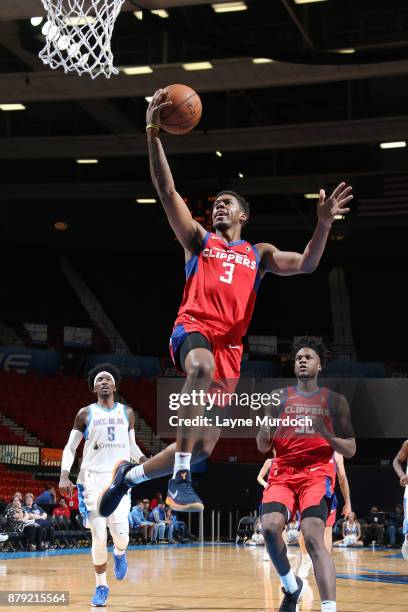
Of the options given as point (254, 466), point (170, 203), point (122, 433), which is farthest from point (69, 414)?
point (170, 203)

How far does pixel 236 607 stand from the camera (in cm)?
782

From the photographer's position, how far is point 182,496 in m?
4.97

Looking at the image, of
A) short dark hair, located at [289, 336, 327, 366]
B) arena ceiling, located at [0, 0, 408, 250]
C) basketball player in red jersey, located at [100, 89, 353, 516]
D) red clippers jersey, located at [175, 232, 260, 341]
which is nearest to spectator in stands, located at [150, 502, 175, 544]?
arena ceiling, located at [0, 0, 408, 250]

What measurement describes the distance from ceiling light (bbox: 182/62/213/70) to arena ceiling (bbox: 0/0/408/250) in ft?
0.41

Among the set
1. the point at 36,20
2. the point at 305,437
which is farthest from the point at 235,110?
the point at 305,437

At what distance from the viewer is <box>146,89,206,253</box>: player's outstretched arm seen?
5.40m

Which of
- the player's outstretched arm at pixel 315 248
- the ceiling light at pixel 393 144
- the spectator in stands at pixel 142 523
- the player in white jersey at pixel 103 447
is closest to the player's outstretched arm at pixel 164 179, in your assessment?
the player's outstretched arm at pixel 315 248

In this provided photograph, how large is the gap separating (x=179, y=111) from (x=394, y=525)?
1916 centimetres

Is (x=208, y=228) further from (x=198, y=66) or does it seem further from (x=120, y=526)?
(x=120, y=526)

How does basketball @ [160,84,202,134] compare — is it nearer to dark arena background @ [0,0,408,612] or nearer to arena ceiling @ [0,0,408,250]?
dark arena background @ [0,0,408,612]

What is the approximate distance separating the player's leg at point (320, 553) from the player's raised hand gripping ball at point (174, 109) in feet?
9.42

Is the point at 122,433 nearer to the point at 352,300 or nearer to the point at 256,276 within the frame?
the point at 256,276

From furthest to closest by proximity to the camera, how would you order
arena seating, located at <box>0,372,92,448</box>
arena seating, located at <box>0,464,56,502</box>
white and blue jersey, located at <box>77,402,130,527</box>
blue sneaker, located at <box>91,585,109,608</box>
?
arena seating, located at <box>0,372,92,448</box>, arena seating, located at <box>0,464,56,502</box>, white and blue jersey, located at <box>77,402,130,527</box>, blue sneaker, located at <box>91,585,109,608</box>

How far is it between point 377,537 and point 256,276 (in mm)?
18764
